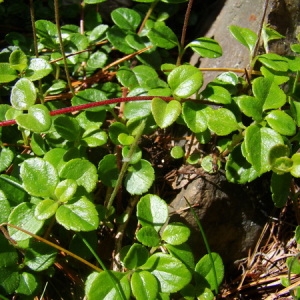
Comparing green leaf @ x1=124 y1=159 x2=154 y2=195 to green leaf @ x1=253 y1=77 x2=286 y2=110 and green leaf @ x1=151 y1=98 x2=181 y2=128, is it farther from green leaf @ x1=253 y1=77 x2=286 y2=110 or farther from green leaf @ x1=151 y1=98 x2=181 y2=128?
green leaf @ x1=253 y1=77 x2=286 y2=110

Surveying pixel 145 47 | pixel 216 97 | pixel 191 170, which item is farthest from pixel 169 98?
pixel 145 47

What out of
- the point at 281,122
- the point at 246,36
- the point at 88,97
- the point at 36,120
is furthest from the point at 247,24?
the point at 36,120

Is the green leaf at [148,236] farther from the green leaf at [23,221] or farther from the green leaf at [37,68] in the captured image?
the green leaf at [37,68]

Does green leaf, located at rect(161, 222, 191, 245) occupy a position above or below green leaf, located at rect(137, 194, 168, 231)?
below

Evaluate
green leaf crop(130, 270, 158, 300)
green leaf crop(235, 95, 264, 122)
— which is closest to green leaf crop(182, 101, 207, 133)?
green leaf crop(235, 95, 264, 122)

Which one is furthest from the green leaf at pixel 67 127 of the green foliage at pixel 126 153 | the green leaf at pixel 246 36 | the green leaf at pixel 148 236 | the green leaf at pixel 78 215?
the green leaf at pixel 246 36

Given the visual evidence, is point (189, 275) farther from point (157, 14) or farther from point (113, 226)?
point (157, 14)
